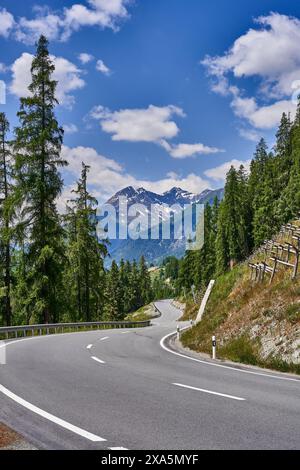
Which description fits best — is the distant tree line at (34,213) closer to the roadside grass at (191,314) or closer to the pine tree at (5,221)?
the pine tree at (5,221)

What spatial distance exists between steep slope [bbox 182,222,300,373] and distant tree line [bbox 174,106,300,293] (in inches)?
1686

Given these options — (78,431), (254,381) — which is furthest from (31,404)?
(254,381)

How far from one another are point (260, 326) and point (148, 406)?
9381mm

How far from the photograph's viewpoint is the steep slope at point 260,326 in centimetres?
1439

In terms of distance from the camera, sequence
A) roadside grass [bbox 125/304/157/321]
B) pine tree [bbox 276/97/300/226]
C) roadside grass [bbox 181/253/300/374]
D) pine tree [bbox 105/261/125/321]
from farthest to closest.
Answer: pine tree [bbox 105/261/125/321]
roadside grass [bbox 125/304/157/321]
pine tree [bbox 276/97/300/226]
roadside grass [bbox 181/253/300/374]

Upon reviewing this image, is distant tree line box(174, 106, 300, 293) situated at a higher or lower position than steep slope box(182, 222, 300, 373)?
higher

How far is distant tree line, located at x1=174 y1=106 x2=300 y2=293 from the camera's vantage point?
69194 mm

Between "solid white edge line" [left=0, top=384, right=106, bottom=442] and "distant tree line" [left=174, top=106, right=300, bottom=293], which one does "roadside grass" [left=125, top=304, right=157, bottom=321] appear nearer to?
"distant tree line" [left=174, top=106, right=300, bottom=293]

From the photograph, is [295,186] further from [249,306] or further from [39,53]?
[249,306]

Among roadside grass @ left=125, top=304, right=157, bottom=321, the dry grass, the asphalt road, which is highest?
the dry grass

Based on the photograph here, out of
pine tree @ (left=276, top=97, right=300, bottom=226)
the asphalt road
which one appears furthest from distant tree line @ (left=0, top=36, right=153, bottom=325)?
pine tree @ (left=276, top=97, right=300, bottom=226)

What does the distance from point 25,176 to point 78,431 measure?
82.6 feet

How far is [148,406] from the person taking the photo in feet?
26.5
